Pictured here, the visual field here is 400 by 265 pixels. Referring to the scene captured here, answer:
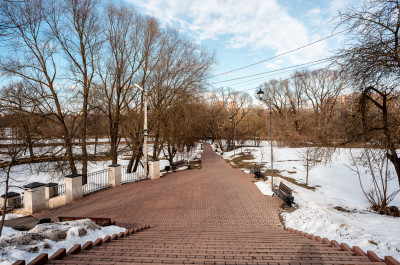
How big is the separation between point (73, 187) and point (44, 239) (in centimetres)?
687

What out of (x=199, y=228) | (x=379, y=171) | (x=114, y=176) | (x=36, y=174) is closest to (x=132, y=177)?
(x=114, y=176)

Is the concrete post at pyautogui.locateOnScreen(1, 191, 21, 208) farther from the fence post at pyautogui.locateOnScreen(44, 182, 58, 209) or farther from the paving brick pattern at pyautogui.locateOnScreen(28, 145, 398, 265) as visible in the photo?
the paving brick pattern at pyautogui.locateOnScreen(28, 145, 398, 265)

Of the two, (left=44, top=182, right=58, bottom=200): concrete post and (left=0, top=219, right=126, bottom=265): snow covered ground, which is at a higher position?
(left=0, top=219, right=126, bottom=265): snow covered ground

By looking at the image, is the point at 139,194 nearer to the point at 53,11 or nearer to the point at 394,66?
the point at 394,66

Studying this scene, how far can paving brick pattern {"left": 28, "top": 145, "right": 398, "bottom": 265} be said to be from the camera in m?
3.25

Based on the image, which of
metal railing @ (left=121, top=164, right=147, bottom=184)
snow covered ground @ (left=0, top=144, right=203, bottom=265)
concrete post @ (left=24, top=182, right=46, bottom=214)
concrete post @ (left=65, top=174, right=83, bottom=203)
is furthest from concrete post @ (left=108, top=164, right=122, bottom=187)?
snow covered ground @ (left=0, top=144, right=203, bottom=265)

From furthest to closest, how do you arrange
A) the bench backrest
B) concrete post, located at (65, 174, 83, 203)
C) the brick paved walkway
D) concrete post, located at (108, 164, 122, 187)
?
1. concrete post, located at (108, 164, 122, 187)
2. concrete post, located at (65, 174, 83, 203)
3. the bench backrest
4. the brick paved walkway

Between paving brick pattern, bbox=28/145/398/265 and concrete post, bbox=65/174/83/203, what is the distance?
0.41 m

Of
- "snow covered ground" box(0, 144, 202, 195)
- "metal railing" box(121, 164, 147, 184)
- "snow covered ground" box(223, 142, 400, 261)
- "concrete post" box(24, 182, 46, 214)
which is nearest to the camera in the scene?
"snow covered ground" box(223, 142, 400, 261)

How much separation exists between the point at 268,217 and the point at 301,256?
515cm

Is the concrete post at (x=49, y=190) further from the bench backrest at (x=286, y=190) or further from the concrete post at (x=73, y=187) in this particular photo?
the bench backrest at (x=286, y=190)

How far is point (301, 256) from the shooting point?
10.9 feet

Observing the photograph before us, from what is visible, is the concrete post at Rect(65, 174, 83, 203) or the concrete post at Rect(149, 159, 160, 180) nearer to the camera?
the concrete post at Rect(65, 174, 83, 203)

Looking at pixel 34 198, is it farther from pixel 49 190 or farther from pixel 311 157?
pixel 311 157
